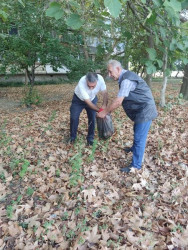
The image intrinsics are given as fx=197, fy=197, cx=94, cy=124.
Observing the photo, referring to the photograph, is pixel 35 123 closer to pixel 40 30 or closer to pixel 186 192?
pixel 40 30

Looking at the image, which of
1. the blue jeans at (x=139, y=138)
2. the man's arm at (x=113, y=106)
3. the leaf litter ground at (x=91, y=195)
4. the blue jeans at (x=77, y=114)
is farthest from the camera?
the blue jeans at (x=77, y=114)

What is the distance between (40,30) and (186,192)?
676cm

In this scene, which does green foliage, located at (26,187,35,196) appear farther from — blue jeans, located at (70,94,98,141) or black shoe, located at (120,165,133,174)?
blue jeans, located at (70,94,98,141)

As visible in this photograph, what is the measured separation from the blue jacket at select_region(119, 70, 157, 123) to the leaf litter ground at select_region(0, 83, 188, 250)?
Result: 985mm

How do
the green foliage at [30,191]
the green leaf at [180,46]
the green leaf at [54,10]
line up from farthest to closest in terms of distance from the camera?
the green foliage at [30,191], the green leaf at [180,46], the green leaf at [54,10]

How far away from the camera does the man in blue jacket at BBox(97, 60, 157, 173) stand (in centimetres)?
295

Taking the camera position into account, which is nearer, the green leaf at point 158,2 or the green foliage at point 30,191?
the green leaf at point 158,2

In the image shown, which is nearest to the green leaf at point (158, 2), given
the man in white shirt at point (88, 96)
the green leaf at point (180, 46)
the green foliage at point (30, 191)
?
the green leaf at point (180, 46)

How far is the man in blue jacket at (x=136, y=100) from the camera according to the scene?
295cm

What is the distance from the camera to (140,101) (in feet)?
10.3

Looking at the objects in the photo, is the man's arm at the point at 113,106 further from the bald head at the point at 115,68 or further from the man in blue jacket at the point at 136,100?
the bald head at the point at 115,68

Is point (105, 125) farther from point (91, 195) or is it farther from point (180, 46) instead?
point (180, 46)

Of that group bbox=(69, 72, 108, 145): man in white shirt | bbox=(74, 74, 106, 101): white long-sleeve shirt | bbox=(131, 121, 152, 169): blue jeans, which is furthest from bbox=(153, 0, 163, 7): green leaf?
bbox=(74, 74, 106, 101): white long-sleeve shirt

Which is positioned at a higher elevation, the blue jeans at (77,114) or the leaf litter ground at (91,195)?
the blue jeans at (77,114)
